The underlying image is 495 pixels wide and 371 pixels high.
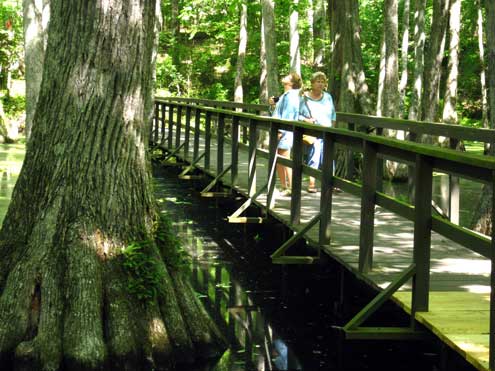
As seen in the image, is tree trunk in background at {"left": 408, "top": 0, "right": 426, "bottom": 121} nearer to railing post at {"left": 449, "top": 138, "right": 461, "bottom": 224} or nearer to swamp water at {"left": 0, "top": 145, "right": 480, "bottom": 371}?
swamp water at {"left": 0, "top": 145, "right": 480, "bottom": 371}

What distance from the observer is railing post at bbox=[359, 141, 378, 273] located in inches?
319

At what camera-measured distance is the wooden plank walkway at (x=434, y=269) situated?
19.9 ft

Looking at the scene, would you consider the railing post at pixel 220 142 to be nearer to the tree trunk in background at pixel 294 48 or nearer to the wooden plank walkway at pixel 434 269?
the wooden plank walkway at pixel 434 269

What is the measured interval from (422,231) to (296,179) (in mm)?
4464

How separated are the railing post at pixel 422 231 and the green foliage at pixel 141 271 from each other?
206cm

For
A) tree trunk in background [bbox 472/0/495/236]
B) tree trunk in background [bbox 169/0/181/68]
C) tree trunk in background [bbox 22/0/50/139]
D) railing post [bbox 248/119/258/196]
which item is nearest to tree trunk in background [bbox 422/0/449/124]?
tree trunk in background [bbox 22/0/50/139]

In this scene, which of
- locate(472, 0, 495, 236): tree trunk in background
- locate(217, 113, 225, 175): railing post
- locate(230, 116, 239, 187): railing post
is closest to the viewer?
locate(472, 0, 495, 236): tree trunk in background

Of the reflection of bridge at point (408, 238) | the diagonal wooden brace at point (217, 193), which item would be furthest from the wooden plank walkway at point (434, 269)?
the diagonal wooden brace at point (217, 193)

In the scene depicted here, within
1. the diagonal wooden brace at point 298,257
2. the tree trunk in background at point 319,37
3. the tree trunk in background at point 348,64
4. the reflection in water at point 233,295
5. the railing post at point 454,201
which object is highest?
the tree trunk in background at point 319,37

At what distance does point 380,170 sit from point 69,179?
527cm

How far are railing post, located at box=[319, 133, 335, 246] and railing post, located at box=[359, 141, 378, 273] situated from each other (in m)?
1.35

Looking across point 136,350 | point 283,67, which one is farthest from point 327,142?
point 283,67

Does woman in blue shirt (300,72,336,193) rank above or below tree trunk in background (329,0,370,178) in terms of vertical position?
below

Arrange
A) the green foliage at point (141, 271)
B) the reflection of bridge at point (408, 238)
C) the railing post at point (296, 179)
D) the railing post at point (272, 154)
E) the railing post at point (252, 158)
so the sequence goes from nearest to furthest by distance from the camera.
A: the reflection of bridge at point (408, 238), the green foliage at point (141, 271), the railing post at point (296, 179), the railing post at point (272, 154), the railing post at point (252, 158)
